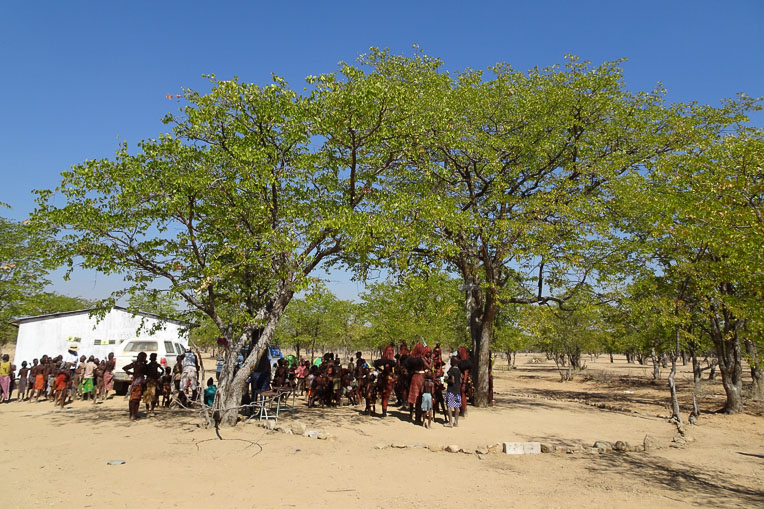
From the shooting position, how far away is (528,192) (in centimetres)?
1714

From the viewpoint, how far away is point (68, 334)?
24.6m

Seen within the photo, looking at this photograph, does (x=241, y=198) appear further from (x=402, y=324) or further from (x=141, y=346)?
(x=402, y=324)

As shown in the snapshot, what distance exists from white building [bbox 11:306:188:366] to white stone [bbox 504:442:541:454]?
19.5 metres

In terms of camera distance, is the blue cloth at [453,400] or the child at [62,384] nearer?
the blue cloth at [453,400]

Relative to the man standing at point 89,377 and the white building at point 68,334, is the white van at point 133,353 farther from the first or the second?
the white building at point 68,334

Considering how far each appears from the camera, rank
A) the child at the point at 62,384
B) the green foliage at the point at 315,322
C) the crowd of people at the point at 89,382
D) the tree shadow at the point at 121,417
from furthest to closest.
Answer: the green foliage at the point at 315,322 < the child at the point at 62,384 < the crowd of people at the point at 89,382 < the tree shadow at the point at 121,417

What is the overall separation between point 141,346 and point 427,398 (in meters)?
13.4

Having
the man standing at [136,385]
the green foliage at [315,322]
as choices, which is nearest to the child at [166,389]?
the man standing at [136,385]

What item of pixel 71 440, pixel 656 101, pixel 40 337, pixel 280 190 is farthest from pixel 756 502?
pixel 40 337

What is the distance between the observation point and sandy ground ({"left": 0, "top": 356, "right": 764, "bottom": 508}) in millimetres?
6336

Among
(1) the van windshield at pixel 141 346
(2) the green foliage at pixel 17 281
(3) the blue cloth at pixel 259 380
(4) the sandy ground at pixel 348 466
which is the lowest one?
(4) the sandy ground at pixel 348 466

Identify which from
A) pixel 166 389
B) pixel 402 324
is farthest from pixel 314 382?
pixel 402 324

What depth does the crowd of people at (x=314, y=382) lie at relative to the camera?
12062 millimetres

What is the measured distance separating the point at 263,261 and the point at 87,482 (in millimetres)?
4897
